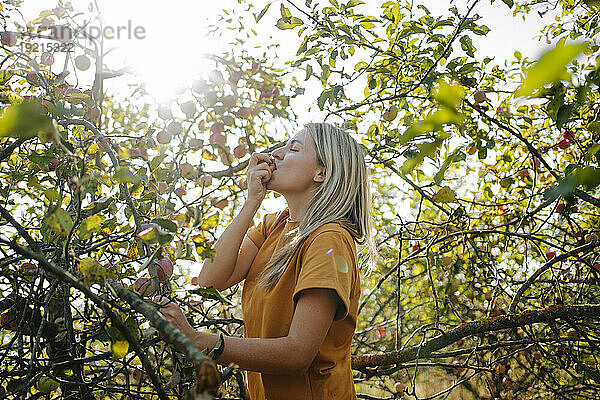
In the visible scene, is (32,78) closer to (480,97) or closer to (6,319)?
(6,319)

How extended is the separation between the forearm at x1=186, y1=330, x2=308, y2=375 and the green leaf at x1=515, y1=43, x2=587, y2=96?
0.86m

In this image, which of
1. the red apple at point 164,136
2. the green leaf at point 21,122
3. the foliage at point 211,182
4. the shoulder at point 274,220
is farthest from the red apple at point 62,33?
the green leaf at point 21,122

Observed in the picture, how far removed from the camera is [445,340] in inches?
74.0

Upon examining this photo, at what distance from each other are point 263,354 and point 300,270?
0.91 ft

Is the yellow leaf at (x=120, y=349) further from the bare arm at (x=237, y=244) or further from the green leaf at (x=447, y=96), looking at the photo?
the bare arm at (x=237, y=244)

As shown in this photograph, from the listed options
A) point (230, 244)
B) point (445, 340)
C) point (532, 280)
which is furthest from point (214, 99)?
point (532, 280)

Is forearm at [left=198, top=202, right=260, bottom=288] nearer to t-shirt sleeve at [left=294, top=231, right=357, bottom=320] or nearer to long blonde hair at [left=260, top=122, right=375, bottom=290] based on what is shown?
long blonde hair at [left=260, top=122, right=375, bottom=290]

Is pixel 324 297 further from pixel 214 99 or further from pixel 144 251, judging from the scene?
pixel 214 99

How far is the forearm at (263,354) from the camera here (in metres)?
1.06

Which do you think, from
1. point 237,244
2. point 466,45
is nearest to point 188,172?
point 237,244

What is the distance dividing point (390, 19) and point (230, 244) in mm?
1083

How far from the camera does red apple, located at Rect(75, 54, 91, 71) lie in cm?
224

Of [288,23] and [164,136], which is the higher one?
[288,23]

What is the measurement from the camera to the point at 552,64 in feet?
1.05
